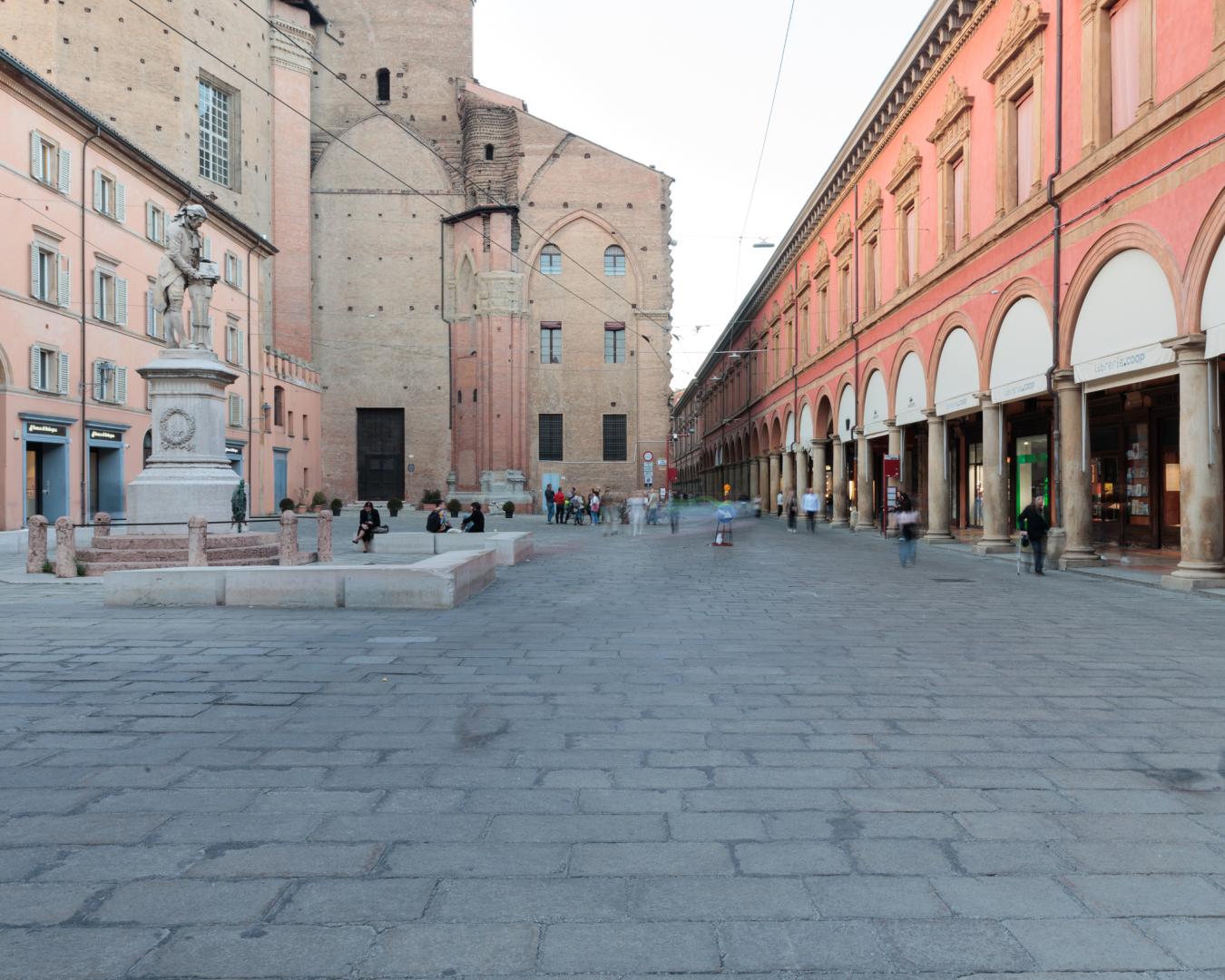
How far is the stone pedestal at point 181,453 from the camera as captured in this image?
15.3m

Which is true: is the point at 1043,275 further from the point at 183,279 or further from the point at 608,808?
the point at 608,808

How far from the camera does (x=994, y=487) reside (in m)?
19.9

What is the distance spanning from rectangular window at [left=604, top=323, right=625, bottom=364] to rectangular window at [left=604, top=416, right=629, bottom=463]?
2959mm

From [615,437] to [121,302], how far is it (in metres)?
24.7

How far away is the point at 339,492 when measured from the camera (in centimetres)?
5059

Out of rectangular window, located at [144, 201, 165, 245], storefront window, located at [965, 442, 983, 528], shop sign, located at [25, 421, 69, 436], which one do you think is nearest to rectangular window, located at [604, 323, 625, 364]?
rectangular window, located at [144, 201, 165, 245]

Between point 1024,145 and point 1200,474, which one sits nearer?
point 1200,474

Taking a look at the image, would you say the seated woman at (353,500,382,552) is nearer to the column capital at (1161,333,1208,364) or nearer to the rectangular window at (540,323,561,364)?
the column capital at (1161,333,1208,364)

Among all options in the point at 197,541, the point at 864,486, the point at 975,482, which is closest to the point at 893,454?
the point at 975,482

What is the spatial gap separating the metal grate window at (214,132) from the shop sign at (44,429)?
19.0 metres

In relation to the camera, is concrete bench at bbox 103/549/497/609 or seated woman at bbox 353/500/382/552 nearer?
concrete bench at bbox 103/549/497/609

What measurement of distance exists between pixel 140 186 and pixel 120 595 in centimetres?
2661

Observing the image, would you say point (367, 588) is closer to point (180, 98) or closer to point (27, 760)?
point (27, 760)

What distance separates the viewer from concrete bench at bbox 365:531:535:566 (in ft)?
59.1
